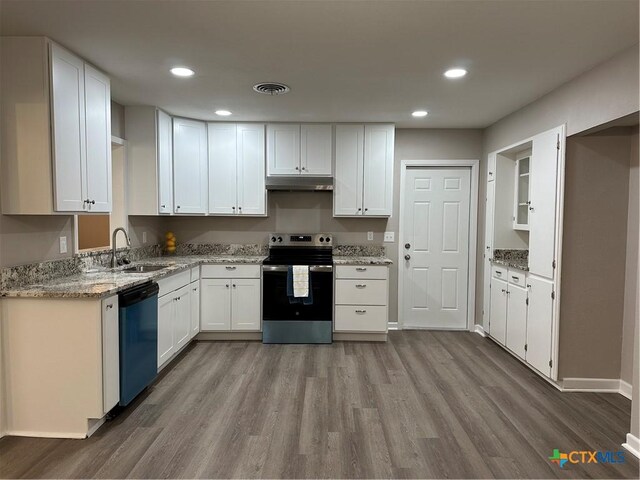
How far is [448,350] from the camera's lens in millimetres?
3996

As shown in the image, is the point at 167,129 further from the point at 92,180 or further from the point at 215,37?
the point at 215,37

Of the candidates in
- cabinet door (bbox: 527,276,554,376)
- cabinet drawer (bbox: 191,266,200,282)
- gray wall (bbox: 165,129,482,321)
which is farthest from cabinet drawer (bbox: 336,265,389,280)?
cabinet drawer (bbox: 191,266,200,282)

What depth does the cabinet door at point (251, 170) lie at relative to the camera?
437 cm

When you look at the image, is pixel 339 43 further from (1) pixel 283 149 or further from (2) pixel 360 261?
(2) pixel 360 261

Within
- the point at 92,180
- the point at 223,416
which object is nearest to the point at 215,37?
Result: the point at 92,180

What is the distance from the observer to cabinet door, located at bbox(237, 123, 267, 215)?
4.37 m

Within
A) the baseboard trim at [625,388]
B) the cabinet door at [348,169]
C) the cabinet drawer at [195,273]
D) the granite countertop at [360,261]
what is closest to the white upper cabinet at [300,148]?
the cabinet door at [348,169]

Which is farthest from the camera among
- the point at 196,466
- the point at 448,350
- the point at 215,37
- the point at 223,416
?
the point at 448,350

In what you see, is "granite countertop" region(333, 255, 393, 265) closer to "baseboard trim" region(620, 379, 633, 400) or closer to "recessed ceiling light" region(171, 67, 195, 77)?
"baseboard trim" region(620, 379, 633, 400)

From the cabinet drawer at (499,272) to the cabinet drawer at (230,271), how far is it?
2564mm

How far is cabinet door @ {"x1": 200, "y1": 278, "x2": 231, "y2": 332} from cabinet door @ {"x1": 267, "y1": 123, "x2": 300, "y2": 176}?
4.52 ft

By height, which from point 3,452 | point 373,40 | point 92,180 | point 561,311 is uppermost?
point 373,40

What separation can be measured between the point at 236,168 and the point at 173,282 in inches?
62.1

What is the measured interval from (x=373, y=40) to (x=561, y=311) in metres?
2.47
